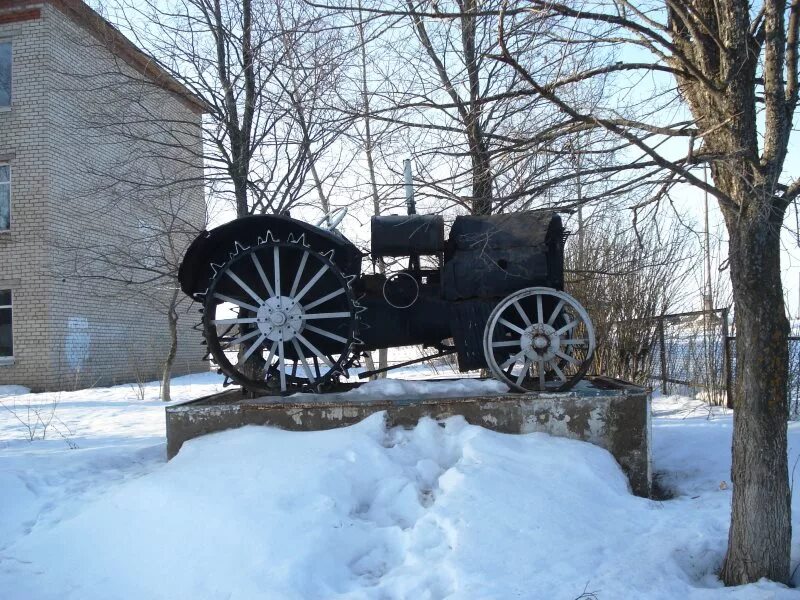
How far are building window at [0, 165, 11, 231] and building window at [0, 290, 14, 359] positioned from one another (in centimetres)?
143

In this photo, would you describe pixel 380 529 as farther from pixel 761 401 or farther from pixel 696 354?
pixel 696 354

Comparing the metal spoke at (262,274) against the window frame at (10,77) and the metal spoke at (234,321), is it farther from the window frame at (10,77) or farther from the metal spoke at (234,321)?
the window frame at (10,77)

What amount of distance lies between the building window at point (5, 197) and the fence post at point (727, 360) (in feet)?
44.2

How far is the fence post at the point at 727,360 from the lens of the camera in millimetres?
9219

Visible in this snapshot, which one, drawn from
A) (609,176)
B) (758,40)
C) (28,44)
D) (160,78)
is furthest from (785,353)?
(28,44)

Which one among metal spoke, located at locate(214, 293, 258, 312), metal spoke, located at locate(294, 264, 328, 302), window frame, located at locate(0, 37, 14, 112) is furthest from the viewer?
window frame, located at locate(0, 37, 14, 112)

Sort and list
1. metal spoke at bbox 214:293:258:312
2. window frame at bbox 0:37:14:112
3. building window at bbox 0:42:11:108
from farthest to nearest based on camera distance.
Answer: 1. building window at bbox 0:42:11:108
2. window frame at bbox 0:37:14:112
3. metal spoke at bbox 214:293:258:312

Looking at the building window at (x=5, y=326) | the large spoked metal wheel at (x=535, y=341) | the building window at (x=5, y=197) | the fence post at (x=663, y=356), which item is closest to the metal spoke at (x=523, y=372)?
the large spoked metal wheel at (x=535, y=341)

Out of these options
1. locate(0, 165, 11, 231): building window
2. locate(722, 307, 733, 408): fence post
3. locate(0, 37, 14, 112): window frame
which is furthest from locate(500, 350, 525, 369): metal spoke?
locate(0, 37, 14, 112): window frame

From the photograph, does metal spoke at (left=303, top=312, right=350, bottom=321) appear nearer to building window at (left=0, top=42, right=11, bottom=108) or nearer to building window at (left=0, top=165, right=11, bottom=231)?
building window at (left=0, top=165, right=11, bottom=231)

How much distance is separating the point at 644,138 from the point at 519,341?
2.35 metres

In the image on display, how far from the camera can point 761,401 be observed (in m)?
3.62

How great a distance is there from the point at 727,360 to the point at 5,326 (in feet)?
44.1

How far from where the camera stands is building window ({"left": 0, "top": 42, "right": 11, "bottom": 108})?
13961mm
